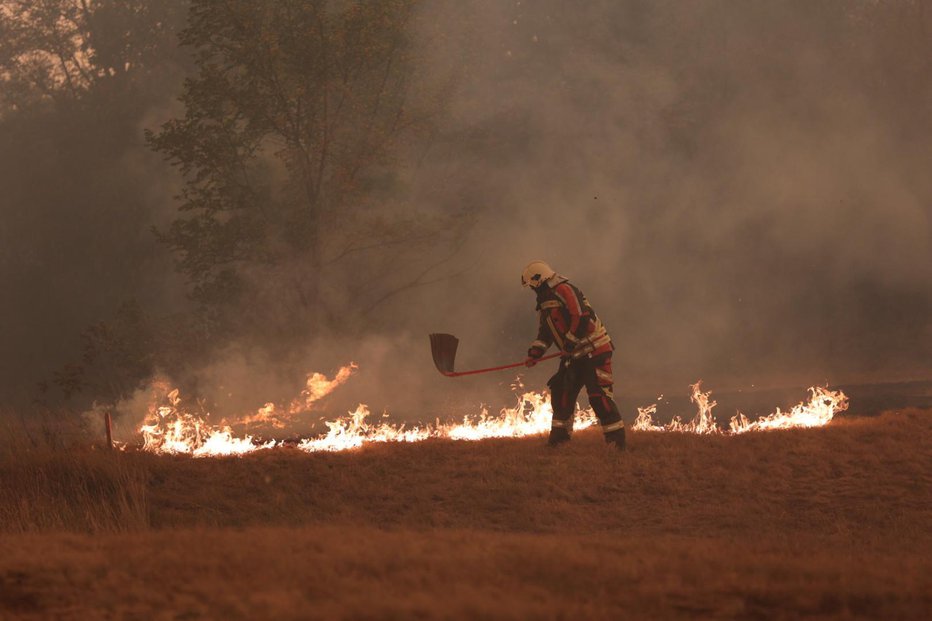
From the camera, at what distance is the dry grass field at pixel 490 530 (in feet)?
20.8

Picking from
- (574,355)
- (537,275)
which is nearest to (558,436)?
(574,355)

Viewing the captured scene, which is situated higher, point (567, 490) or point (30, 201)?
point (30, 201)

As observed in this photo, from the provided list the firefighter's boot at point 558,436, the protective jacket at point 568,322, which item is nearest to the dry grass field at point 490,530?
the firefighter's boot at point 558,436

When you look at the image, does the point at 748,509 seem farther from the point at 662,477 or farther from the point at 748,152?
the point at 748,152

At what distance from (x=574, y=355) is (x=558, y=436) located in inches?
40.5

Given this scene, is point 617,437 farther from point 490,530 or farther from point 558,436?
point 490,530

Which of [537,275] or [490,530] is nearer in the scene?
[490,530]

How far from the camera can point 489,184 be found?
30.1m

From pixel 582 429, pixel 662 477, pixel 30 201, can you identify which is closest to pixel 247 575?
pixel 662 477

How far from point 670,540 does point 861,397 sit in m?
13.2

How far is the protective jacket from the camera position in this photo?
39.9ft

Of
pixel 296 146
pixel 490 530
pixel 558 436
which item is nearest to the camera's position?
pixel 490 530

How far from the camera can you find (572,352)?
12.2 m

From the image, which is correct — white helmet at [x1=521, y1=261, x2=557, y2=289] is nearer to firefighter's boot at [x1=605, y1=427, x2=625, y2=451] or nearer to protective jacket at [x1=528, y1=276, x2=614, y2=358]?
protective jacket at [x1=528, y1=276, x2=614, y2=358]
